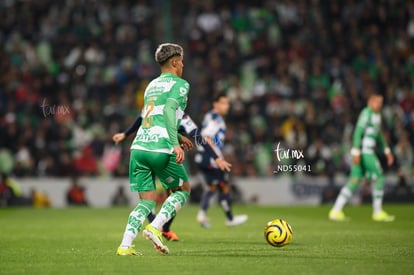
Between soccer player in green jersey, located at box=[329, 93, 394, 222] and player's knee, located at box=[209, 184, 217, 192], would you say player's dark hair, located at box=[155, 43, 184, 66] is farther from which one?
soccer player in green jersey, located at box=[329, 93, 394, 222]

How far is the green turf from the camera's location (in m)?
8.75

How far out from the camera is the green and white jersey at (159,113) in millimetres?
9930

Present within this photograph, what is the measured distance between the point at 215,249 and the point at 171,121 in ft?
7.47

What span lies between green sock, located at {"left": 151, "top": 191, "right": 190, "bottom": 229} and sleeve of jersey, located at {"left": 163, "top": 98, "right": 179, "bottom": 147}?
0.90m

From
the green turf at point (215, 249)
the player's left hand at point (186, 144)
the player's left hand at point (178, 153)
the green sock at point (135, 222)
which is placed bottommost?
the green turf at point (215, 249)

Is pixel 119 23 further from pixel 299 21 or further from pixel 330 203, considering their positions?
pixel 330 203

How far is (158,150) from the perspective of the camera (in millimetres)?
9922

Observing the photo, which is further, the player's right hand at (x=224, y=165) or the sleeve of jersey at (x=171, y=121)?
the player's right hand at (x=224, y=165)

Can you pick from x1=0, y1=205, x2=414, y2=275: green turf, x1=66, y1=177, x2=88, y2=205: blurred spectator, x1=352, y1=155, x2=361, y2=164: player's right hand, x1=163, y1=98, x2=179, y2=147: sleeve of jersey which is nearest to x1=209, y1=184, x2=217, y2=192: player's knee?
x1=0, y1=205, x2=414, y2=275: green turf

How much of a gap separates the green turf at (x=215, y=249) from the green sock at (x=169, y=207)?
429 mm

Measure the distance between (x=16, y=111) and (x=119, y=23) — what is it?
226 inches

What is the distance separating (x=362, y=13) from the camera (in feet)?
99.8

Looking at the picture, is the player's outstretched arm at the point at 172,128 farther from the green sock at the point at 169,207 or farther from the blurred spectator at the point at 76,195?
the blurred spectator at the point at 76,195

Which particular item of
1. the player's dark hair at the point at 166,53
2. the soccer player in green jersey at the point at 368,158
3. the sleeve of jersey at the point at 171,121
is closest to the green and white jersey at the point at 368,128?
the soccer player in green jersey at the point at 368,158
